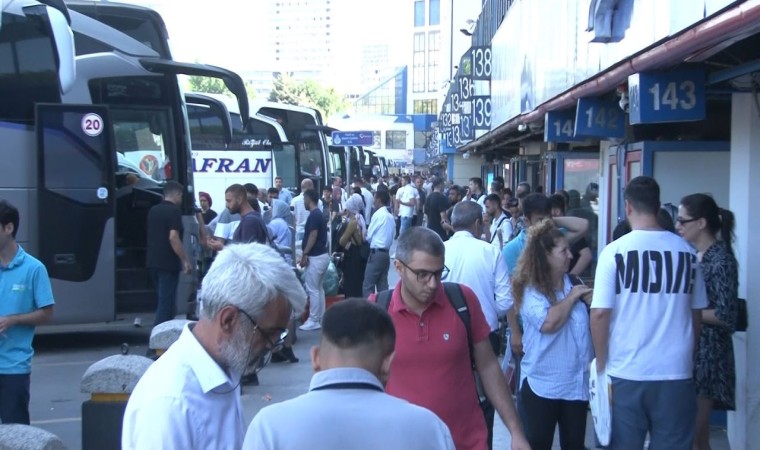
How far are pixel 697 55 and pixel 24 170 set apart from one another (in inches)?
312

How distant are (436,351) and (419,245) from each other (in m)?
0.50

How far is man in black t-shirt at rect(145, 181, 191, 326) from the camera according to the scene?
1151 centimetres

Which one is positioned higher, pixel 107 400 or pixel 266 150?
pixel 266 150

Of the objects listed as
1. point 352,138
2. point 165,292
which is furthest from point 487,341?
point 352,138

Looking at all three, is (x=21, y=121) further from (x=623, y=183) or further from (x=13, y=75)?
(x=623, y=183)

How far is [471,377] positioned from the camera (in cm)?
471

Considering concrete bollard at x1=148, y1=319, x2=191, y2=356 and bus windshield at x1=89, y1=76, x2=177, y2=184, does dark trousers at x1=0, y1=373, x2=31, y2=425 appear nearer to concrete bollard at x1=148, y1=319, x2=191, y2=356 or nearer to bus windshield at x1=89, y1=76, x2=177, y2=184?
concrete bollard at x1=148, y1=319, x2=191, y2=356

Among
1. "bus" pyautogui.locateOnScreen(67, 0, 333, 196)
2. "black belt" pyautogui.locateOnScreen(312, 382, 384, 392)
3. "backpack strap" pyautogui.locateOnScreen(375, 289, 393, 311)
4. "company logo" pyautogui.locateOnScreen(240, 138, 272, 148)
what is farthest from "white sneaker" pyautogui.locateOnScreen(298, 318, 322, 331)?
"black belt" pyautogui.locateOnScreen(312, 382, 384, 392)

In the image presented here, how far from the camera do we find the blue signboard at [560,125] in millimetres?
12406

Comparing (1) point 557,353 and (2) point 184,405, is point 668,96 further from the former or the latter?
(2) point 184,405

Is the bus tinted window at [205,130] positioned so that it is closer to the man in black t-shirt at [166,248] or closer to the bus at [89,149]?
the bus at [89,149]

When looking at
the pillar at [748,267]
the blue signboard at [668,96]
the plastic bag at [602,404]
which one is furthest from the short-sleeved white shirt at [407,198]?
the plastic bag at [602,404]

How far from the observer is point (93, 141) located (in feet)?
38.4

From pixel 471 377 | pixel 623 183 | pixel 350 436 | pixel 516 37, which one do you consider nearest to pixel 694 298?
pixel 471 377
